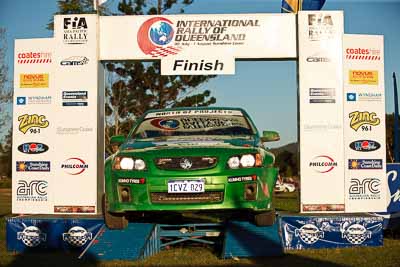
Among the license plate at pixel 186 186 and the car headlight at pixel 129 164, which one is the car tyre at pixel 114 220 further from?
the license plate at pixel 186 186

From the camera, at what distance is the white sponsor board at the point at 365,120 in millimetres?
9016

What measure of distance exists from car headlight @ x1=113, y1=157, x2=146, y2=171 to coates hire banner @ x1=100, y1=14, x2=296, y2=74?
9.34 ft

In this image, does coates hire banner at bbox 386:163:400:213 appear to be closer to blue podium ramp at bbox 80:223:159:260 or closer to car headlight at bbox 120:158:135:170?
blue podium ramp at bbox 80:223:159:260

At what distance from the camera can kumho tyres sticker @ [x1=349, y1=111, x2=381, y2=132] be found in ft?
29.8

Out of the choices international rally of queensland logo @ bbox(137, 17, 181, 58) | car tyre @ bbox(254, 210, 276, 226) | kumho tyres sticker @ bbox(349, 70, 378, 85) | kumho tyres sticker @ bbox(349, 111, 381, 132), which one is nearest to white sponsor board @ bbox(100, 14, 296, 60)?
international rally of queensland logo @ bbox(137, 17, 181, 58)

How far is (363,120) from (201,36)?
9.22ft

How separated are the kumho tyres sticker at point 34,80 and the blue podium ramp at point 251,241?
12.6 ft

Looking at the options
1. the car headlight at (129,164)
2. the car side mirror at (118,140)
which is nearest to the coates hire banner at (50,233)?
the car side mirror at (118,140)

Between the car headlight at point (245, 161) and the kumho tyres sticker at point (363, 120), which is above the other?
the kumho tyres sticker at point (363, 120)

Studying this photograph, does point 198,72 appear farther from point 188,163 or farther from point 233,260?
point 233,260

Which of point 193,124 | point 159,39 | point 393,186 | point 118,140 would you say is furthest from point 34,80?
point 393,186

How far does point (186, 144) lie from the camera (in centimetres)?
690

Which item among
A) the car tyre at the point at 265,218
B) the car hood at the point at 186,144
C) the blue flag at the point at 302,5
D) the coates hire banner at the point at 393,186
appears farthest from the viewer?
the blue flag at the point at 302,5

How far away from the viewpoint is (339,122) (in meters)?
9.07
